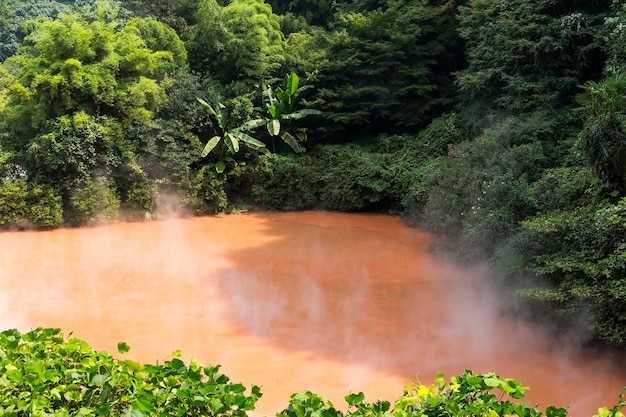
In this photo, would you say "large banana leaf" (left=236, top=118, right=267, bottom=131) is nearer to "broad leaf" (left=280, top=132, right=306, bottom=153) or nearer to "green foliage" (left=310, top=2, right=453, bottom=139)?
"broad leaf" (left=280, top=132, right=306, bottom=153)

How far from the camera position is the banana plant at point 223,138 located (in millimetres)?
12711

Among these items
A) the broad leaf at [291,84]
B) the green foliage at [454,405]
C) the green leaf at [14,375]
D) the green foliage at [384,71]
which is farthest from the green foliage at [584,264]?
the broad leaf at [291,84]

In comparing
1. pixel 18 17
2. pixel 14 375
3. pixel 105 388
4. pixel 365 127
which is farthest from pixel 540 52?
pixel 18 17

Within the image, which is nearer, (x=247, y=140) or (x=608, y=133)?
(x=608, y=133)

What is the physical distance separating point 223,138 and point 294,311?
7413 millimetres

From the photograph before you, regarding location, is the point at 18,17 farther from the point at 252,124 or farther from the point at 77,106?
the point at 252,124

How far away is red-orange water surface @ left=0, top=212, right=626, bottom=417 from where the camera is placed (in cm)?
523

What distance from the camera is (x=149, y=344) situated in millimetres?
5910

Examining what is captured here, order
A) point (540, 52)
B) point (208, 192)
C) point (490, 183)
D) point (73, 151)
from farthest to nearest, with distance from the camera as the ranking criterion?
point (208, 192)
point (73, 151)
point (540, 52)
point (490, 183)

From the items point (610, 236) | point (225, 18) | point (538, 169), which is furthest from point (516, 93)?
point (225, 18)

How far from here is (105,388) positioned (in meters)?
2.25

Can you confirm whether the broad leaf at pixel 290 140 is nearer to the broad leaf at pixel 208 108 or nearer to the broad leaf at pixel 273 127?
the broad leaf at pixel 273 127

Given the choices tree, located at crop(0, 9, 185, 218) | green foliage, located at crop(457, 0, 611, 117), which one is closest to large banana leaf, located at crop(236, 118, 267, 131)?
tree, located at crop(0, 9, 185, 218)

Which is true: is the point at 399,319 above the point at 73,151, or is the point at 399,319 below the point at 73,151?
below
